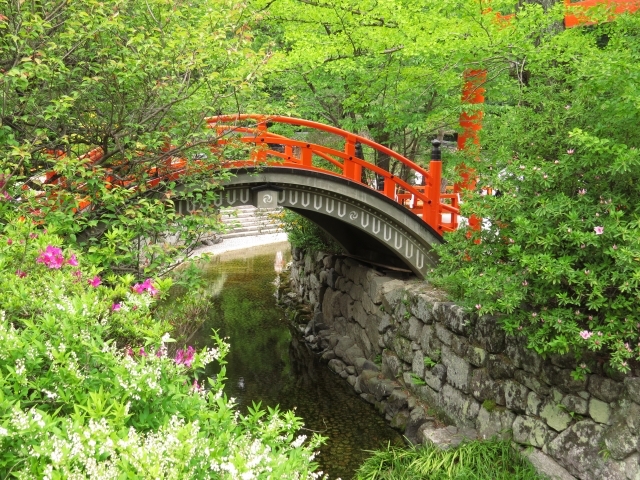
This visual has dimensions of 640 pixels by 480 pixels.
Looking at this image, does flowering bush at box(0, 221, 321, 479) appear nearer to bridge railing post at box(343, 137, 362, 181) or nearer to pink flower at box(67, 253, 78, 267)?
pink flower at box(67, 253, 78, 267)

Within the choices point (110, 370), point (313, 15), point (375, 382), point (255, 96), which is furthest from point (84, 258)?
point (313, 15)

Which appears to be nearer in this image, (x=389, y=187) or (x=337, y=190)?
(x=337, y=190)

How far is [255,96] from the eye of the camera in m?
Result: 9.11

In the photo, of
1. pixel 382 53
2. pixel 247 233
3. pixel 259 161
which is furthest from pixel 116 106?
pixel 247 233

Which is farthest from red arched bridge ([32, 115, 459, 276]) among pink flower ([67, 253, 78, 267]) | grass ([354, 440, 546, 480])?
grass ([354, 440, 546, 480])

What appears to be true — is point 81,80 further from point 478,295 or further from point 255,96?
point 478,295

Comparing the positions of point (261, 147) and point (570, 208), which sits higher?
point (261, 147)

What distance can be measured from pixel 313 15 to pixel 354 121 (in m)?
A: 2.14

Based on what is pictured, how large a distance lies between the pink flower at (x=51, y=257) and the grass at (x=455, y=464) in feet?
15.7

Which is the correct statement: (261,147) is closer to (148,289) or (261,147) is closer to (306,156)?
(306,156)

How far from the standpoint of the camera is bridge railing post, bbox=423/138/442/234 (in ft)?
34.9

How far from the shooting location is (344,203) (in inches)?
415

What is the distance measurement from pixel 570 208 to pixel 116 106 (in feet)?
17.2

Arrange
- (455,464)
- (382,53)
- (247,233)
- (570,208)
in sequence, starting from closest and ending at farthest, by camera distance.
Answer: (570,208), (455,464), (382,53), (247,233)
